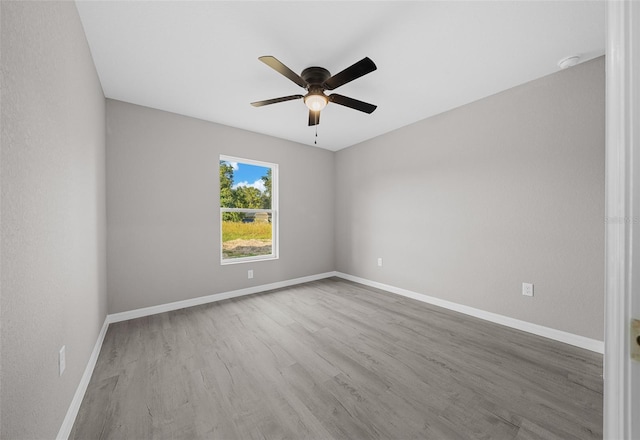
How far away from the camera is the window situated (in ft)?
12.0

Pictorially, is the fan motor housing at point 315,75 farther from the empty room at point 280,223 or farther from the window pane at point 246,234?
the window pane at point 246,234

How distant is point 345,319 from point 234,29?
2923mm

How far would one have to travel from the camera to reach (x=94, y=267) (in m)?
2.09

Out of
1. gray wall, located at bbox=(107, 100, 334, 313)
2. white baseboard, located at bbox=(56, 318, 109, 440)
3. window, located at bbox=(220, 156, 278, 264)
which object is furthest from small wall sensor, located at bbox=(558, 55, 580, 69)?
white baseboard, located at bbox=(56, 318, 109, 440)

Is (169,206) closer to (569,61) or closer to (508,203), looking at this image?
(508,203)

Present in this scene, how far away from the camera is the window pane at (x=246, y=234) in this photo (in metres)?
3.68

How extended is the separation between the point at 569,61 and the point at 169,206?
14.4 ft

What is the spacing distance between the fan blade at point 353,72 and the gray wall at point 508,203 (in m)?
1.83

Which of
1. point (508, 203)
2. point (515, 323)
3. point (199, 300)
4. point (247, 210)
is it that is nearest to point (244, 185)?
point (247, 210)

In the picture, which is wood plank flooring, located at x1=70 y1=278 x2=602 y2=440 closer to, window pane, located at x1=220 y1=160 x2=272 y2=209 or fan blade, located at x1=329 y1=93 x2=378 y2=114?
window pane, located at x1=220 y1=160 x2=272 y2=209

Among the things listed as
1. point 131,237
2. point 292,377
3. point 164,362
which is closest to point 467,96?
point 292,377

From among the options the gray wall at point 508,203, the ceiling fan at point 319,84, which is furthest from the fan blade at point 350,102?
the gray wall at point 508,203

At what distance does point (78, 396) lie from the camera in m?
1.54

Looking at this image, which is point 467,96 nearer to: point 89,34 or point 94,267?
point 89,34
